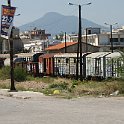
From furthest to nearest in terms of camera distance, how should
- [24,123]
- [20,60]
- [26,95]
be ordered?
[20,60] → [26,95] → [24,123]

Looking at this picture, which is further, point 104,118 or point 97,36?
point 97,36

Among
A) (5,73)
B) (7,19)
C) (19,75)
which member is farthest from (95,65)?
(7,19)

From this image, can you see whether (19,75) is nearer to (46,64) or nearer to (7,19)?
(46,64)

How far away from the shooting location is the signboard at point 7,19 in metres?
27.7

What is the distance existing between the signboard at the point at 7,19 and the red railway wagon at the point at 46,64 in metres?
22.3

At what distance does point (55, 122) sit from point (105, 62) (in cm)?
2708

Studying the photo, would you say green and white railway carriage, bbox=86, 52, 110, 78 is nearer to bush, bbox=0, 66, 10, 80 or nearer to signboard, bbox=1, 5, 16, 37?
bush, bbox=0, 66, 10, 80

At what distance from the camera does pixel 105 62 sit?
3938cm

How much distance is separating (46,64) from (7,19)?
2560cm

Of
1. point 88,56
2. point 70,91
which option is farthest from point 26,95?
point 88,56

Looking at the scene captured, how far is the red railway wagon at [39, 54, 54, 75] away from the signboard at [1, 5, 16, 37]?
22251 millimetres

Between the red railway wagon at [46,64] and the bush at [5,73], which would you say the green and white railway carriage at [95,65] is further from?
the bush at [5,73]

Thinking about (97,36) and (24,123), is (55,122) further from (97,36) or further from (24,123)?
(97,36)

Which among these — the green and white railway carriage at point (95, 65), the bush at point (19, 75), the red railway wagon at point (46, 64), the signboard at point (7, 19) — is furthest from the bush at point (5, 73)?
the signboard at point (7, 19)
